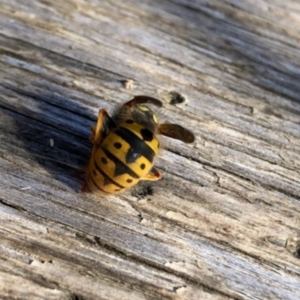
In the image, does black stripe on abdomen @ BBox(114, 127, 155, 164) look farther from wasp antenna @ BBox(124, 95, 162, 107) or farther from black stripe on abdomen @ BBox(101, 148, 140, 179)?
wasp antenna @ BBox(124, 95, 162, 107)

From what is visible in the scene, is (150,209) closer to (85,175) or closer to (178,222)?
(178,222)

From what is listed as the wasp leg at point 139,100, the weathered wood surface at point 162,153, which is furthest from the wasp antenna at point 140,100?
the weathered wood surface at point 162,153

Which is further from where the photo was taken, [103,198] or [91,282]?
[103,198]

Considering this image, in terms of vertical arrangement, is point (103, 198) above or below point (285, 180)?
below

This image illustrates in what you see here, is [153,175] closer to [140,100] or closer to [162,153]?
[162,153]

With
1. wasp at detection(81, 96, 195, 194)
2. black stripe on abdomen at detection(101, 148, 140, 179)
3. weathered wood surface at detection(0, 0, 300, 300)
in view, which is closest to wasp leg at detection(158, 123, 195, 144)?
wasp at detection(81, 96, 195, 194)

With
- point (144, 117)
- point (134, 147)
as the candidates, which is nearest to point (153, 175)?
point (134, 147)

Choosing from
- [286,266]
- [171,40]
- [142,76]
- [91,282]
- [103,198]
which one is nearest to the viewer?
[91,282]

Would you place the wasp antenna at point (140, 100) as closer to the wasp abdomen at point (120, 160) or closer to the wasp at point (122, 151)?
the wasp at point (122, 151)

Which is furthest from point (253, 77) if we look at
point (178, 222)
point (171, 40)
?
point (178, 222)
